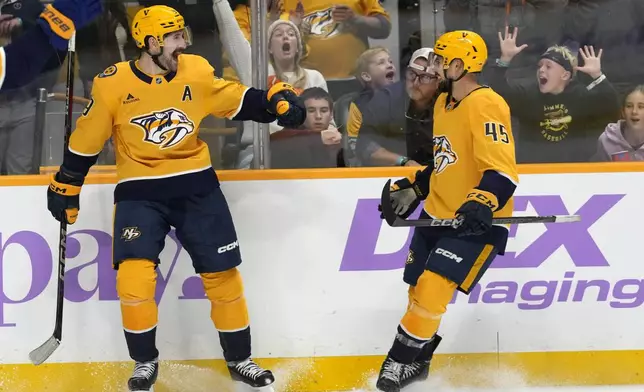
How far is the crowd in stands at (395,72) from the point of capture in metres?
3.31

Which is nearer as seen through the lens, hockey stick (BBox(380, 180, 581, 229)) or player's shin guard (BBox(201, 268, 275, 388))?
hockey stick (BBox(380, 180, 581, 229))

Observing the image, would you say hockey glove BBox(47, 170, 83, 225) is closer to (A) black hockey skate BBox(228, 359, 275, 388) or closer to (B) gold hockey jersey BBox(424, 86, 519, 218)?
(A) black hockey skate BBox(228, 359, 275, 388)

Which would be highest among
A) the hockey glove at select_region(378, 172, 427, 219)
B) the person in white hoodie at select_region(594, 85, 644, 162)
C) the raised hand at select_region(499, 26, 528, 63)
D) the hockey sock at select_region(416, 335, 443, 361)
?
the raised hand at select_region(499, 26, 528, 63)

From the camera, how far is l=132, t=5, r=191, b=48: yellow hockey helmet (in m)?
2.78

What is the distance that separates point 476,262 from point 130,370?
4.44 feet

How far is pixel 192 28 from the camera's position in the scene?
324 cm

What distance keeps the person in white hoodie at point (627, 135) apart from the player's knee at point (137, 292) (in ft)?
5.62

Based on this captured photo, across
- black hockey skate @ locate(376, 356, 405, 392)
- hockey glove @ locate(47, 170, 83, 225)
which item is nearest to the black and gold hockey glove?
black hockey skate @ locate(376, 356, 405, 392)

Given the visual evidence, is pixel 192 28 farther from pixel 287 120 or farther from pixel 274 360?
pixel 274 360

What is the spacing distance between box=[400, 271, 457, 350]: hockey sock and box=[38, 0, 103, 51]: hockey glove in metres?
1.41

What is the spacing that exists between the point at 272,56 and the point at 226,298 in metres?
0.96

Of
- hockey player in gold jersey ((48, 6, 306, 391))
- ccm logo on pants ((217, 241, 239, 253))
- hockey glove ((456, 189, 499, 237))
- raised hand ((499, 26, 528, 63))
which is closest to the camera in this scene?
hockey glove ((456, 189, 499, 237))

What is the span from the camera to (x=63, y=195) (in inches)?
113

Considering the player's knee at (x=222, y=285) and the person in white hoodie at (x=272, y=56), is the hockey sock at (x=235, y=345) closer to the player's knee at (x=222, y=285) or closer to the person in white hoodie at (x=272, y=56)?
the player's knee at (x=222, y=285)
